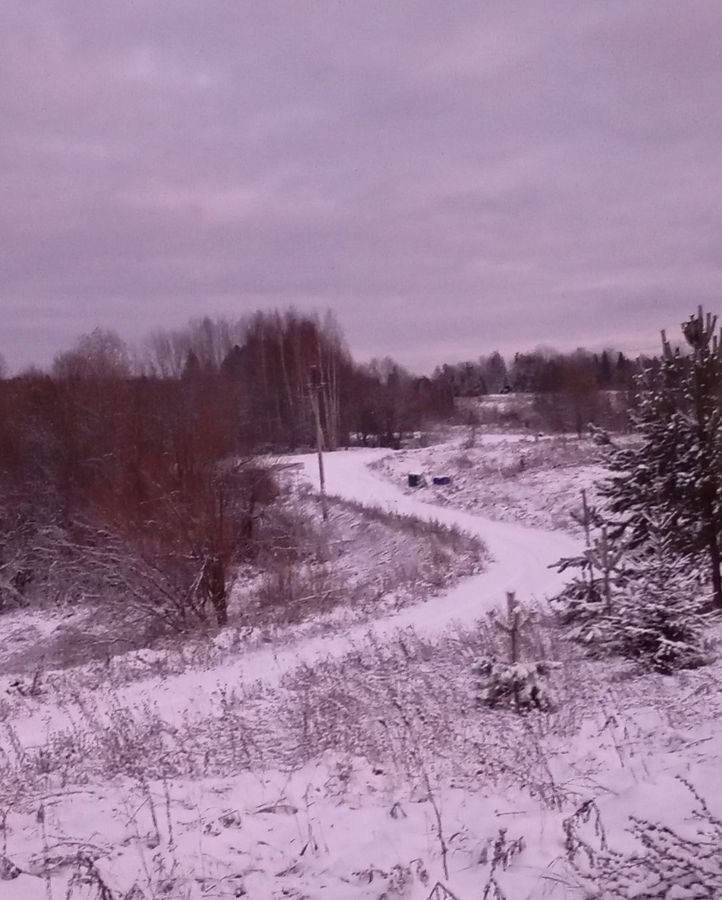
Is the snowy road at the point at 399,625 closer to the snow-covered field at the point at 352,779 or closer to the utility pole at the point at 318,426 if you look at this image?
the snow-covered field at the point at 352,779

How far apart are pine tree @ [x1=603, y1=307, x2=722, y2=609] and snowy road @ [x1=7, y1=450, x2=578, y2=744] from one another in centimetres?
406

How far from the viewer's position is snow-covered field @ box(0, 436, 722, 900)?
4.65 m

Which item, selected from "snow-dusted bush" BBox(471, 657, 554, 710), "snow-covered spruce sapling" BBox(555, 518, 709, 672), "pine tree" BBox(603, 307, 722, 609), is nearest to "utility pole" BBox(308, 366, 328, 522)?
"pine tree" BBox(603, 307, 722, 609)

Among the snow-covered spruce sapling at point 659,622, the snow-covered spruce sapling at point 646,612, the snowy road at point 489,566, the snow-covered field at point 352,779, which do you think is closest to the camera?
the snow-covered field at point 352,779

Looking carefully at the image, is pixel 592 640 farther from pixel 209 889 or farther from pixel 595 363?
pixel 595 363

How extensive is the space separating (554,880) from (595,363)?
3554 cm

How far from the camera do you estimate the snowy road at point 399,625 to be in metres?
9.97

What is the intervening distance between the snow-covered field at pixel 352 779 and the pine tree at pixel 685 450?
8.43ft

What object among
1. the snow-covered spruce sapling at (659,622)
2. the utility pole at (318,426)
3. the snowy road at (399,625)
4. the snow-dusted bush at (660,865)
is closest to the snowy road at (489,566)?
the snowy road at (399,625)

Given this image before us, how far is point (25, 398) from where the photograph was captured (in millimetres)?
32125

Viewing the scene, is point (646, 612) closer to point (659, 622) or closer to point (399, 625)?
point (659, 622)

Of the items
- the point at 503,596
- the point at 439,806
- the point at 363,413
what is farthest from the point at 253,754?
the point at 363,413

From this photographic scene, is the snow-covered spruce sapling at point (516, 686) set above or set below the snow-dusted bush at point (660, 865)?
below

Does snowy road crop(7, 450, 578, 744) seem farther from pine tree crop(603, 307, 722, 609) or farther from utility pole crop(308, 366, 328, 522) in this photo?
utility pole crop(308, 366, 328, 522)
